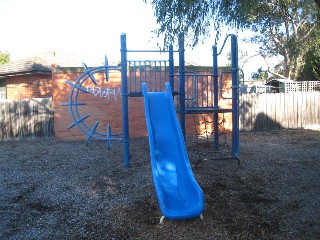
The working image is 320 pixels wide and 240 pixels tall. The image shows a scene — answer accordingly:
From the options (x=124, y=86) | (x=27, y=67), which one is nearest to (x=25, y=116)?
(x=27, y=67)

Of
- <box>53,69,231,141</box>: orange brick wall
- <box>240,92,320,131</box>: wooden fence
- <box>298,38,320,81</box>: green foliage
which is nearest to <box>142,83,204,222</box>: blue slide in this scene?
<box>53,69,231,141</box>: orange brick wall

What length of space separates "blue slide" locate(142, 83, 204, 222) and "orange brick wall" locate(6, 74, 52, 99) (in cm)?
1082

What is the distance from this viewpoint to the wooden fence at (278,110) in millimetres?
14445

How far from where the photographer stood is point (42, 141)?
12.2 m

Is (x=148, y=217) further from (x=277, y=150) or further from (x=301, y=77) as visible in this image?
(x=301, y=77)

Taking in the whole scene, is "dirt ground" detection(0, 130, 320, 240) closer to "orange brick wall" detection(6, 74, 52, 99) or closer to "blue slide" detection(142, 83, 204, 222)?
"blue slide" detection(142, 83, 204, 222)

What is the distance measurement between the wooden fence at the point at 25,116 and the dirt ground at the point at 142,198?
163 inches

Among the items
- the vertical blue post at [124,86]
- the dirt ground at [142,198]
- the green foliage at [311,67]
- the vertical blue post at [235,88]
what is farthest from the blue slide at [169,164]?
the green foliage at [311,67]

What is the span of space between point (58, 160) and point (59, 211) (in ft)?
12.5

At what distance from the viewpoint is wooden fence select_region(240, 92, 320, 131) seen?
14.4 m

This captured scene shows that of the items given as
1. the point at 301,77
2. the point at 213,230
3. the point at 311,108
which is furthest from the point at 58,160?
the point at 301,77

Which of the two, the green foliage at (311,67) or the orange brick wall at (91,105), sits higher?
the green foliage at (311,67)

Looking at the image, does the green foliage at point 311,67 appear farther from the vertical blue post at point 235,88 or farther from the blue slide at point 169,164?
the blue slide at point 169,164

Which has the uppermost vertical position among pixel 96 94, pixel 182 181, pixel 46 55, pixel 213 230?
pixel 46 55
